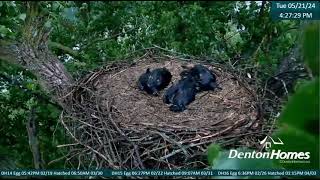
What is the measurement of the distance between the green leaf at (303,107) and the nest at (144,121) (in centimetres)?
117

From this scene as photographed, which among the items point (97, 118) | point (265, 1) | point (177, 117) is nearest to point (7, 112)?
point (97, 118)

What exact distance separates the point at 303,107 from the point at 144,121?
153 cm

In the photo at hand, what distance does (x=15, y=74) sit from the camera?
7.31 ft

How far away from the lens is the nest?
1.63 metres

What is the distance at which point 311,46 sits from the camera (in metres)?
0.37

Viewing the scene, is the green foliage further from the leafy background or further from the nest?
the nest

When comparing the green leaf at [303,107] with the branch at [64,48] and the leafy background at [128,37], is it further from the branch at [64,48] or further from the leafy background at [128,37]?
the branch at [64,48]

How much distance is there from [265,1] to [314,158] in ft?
6.75

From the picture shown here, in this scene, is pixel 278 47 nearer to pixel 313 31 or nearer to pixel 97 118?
pixel 97 118

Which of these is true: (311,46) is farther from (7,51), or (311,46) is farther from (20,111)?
(20,111)

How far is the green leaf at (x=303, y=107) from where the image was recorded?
1.22ft
